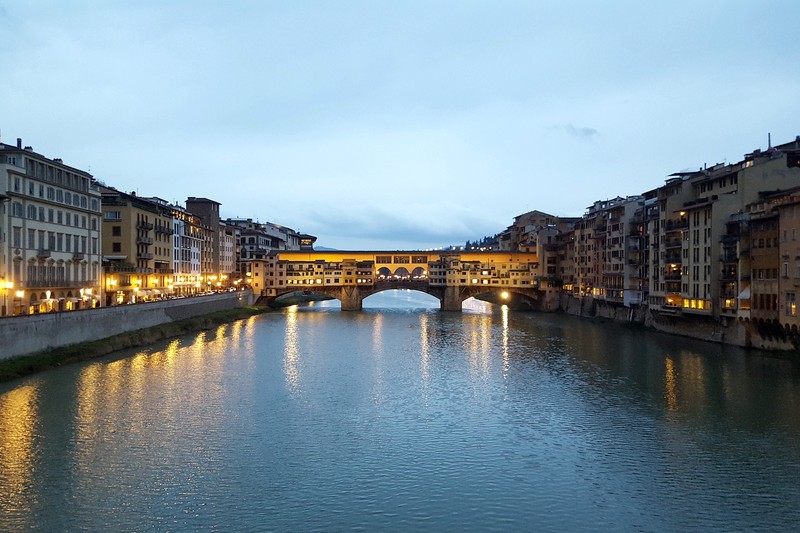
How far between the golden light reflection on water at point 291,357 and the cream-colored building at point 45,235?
15.4 meters

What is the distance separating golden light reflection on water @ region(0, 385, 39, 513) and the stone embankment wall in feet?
13.6

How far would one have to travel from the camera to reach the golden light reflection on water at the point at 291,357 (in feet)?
121

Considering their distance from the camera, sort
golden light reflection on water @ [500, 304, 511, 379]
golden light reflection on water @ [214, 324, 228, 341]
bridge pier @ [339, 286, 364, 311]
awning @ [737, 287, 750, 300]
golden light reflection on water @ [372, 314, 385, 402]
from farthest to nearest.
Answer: bridge pier @ [339, 286, 364, 311] → golden light reflection on water @ [214, 324, 228, 341] → awning @ [737, 287, 750, 300] → golden light reflection on water @ [500, 304, 511, 379] → golden light reflection on water @ [372, 314, 385, 402]

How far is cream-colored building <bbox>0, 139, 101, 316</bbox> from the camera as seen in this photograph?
141ft

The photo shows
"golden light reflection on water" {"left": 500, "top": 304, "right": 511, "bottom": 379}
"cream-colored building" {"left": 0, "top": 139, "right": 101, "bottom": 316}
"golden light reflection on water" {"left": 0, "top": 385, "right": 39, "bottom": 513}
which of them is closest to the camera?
"golden light reflection on water" {"left": 0, "top": 385, "right": 39, "bottom": 513}

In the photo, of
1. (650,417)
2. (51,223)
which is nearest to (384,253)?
(51,223)

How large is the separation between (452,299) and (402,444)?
230 feet

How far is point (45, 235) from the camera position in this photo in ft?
155

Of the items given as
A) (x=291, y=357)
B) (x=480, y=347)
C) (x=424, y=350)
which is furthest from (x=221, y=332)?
(x=480, y=347)

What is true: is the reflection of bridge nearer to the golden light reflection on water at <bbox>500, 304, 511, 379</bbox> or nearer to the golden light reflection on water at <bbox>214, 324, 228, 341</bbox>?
the golden light reflection on water at <bbox>500, 304, 511, 379</bbox>

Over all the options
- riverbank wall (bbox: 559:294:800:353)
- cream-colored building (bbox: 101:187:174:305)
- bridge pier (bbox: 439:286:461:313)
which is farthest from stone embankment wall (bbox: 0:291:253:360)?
riverbank wall (bbox: 559:294:800:353)

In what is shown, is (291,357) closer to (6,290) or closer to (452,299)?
(6,290)

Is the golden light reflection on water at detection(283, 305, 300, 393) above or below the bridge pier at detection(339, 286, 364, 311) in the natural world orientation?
below

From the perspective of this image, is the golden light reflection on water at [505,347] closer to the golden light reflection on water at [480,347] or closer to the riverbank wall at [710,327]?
the golden light reflection on water at [480,347]
